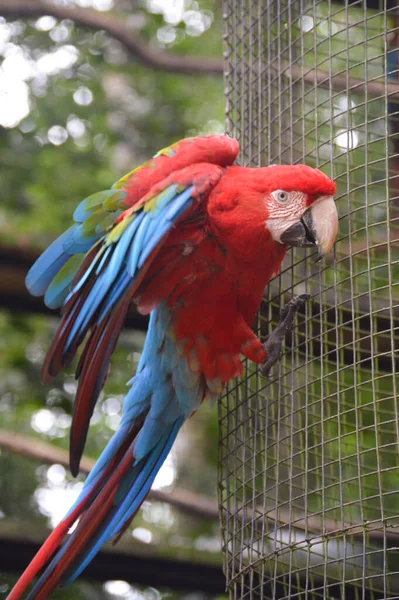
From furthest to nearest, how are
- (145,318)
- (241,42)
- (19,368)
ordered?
(19,368), (145,318), (241,42)

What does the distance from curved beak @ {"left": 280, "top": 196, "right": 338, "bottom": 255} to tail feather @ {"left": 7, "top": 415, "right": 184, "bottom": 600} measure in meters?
0.65

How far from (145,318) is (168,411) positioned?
0.41 meters

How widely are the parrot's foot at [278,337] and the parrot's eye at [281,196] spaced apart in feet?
0.83

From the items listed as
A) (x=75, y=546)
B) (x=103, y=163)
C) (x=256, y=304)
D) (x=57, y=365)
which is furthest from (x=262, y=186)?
(x=103, y=163)

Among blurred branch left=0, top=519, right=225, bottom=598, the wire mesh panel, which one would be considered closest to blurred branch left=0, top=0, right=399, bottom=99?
the wire mesh panel

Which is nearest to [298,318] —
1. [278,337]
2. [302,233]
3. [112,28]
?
[278,337]

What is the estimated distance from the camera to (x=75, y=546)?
1.93 meters

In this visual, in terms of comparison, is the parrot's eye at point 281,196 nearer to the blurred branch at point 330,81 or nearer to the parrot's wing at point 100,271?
the parrot's wing at point 100,271

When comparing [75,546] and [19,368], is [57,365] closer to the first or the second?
[75,546]

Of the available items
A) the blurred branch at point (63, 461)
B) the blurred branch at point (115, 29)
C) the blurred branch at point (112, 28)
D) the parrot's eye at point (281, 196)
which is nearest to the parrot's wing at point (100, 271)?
the parrot's eye at point (281, 196)

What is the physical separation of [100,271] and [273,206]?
0.47 m

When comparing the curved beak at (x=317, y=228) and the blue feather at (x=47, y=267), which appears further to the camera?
the blue feather at (x=47, y=267)

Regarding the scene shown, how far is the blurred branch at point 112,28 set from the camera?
12.5 feet

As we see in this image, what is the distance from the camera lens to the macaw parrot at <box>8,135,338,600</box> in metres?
1.89
